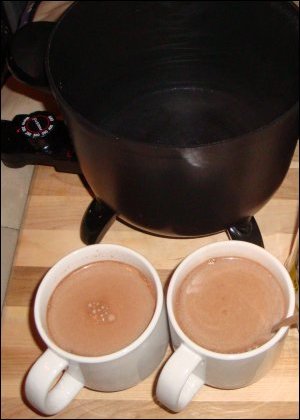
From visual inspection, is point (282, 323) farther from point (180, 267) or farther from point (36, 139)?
point (36, 139)

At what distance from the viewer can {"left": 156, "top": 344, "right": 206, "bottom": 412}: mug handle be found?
419 mm

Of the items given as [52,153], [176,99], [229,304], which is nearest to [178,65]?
[176,99]

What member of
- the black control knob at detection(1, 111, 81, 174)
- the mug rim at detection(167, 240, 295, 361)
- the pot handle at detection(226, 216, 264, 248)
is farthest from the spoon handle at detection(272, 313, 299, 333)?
the black control knob at detection(1, 111, 81, 174)

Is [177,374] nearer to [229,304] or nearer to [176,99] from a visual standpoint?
[229,304]

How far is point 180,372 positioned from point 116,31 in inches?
13.1

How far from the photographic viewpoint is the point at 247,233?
586 mm

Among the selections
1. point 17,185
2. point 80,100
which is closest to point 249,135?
point 80,100

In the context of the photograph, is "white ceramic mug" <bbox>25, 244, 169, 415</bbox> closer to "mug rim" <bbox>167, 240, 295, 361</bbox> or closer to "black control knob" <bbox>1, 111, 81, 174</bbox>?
"mug rim" <bbox>167, 240, 295, 361</bbox>

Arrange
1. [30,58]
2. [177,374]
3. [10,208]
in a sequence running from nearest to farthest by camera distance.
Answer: [177,374], [30,58], [10,208]

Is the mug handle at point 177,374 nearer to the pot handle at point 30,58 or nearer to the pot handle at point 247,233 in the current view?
the pot handle at point 247,233

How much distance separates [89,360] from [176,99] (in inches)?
13.7

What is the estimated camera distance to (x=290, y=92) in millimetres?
546

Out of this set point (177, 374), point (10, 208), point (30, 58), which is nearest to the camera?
point (177, 374)

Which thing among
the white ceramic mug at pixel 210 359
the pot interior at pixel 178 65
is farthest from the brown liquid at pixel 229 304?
the pot interior at pixel 178 65
